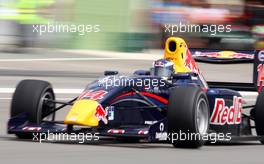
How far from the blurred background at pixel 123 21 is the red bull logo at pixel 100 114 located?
13.9 meters

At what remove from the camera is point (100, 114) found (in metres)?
8.85

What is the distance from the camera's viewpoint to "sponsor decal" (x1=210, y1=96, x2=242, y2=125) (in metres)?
9.45

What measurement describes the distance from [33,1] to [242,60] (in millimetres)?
13447

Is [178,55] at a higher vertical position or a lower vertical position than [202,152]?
higher

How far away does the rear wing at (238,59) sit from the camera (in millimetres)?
10406

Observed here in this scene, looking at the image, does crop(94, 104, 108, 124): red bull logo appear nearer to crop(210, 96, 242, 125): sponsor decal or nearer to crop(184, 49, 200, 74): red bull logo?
crop(210, 96, 242, 125): sponsor decal

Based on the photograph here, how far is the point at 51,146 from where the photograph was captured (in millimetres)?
8602

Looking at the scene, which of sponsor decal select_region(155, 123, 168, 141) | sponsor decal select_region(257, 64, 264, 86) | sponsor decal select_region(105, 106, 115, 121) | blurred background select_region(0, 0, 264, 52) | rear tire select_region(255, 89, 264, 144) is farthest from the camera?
blurred background select_region(0, 0, 264, 52)

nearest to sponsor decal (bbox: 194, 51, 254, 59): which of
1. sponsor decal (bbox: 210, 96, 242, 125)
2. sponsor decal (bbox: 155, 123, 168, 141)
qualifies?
Answer: sponsor decal (bbox: 210, 96, 242, 125)

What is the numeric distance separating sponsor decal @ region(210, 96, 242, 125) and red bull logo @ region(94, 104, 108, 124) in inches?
46.4

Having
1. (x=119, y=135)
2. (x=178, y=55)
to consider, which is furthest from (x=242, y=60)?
(x=119, y=135)

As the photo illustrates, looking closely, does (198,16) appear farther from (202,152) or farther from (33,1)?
(202,152)

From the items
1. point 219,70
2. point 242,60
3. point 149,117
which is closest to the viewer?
point 149,117

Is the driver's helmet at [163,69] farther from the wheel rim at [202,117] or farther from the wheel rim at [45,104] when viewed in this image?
the wheel rim at [45,104]
